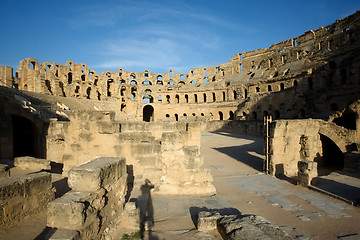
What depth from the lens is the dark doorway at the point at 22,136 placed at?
1580cm

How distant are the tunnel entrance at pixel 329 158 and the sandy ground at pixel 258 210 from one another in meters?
4.66

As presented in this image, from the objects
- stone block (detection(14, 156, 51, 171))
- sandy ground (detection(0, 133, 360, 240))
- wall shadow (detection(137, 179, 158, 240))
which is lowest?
sandy ground (detection(0, 133, 360, 240))

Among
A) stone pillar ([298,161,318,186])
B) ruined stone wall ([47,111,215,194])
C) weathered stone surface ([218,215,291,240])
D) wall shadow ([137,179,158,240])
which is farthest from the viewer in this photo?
stone pillar ([298,161,318,186])

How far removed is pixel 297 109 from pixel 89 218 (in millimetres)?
27557

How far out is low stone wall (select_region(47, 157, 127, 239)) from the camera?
125 inches

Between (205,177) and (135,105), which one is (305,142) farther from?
(135,105)

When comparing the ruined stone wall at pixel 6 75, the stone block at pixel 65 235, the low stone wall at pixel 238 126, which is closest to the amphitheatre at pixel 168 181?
the stone block at pixel 65 235

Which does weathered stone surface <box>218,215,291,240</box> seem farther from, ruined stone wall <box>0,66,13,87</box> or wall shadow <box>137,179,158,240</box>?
ruined stone wall <box>0,66,13,87</box>

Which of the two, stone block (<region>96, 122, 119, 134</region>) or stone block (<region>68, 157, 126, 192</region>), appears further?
stone block (<region>96, 122, 119, 134</region>)

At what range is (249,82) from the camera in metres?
37.0

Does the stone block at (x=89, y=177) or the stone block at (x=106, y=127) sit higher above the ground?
the stone block at (x=106, y=127)

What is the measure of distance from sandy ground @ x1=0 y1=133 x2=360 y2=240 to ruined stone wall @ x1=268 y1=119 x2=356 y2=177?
1228mm

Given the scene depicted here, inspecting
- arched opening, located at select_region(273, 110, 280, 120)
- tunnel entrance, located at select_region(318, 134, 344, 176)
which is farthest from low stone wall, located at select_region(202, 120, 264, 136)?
tunnel entrance, located at select_region(318, 134, 344, 176)

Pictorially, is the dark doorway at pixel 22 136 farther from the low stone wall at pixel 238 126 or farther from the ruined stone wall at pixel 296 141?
the low stone wall at pixel 238 126
